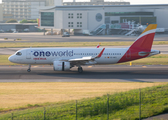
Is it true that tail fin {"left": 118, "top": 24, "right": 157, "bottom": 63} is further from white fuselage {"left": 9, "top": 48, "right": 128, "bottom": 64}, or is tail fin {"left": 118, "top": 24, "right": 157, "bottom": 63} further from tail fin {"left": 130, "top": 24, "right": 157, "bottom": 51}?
white fuselage {"left": 9, "top": 48, "right": 128, "bottom": 64}

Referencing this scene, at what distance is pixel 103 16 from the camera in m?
158

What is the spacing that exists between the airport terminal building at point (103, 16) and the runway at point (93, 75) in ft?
375

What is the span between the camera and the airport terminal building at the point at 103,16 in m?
156

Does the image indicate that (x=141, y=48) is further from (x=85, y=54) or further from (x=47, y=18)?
(x=47, y=18)

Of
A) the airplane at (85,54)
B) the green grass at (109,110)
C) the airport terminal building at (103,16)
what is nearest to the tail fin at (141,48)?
the airplane at (85,54)

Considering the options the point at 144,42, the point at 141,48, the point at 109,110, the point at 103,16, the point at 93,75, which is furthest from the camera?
the point at 103,16

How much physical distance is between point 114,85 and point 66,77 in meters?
8.52

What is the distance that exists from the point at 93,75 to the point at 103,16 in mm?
124597

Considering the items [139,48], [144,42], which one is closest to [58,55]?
[139,48]

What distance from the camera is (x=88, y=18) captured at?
155 meters

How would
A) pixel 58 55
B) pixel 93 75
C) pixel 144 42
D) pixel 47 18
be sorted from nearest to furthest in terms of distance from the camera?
pixel 93 75 < pixel 58 55 < pixel 144 42 < pixel 47 18

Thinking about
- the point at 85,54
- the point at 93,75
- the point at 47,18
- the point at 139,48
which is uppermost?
the point at 47,18

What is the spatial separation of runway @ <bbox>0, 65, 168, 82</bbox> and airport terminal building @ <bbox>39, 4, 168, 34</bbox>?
4498 inches

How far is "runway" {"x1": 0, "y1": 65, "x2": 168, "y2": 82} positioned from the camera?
3372cm
